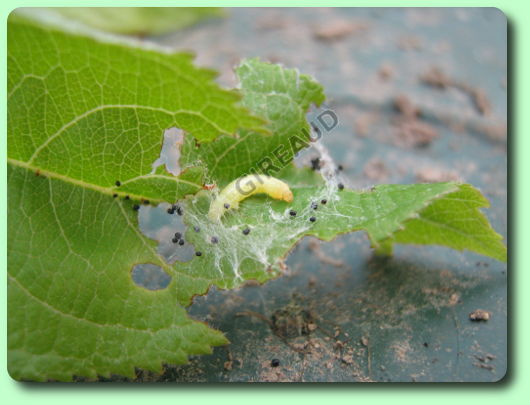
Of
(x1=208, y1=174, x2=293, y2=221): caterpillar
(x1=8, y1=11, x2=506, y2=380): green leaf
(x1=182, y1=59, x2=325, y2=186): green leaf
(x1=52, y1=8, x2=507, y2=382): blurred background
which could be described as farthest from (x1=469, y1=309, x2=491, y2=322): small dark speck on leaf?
(x1=182, y1=59, x2=325, y2=186): green leaf

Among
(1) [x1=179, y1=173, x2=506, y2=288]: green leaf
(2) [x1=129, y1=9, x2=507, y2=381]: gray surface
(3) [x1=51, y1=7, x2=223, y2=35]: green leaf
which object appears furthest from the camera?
(3) [x1=51, y1=7, x2=223, y2=35]: green leaf

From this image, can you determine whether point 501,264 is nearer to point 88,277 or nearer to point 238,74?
point 238,74

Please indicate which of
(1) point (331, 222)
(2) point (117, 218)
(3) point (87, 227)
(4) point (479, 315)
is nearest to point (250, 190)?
(1) point (331, 222)

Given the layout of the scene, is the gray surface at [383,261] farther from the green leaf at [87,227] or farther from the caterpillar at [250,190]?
the caterpillar at [250,190]

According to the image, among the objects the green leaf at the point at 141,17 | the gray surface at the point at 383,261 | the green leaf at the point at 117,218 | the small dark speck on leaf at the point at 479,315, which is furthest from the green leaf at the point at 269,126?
the green leaf at the point at 141,17

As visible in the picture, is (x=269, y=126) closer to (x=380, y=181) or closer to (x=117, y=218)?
(x=117, y=218)

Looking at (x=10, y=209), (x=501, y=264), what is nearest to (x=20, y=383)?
(x=10, y=209)

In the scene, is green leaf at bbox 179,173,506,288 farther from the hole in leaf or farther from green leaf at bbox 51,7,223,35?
green leaf at bbox 51,7,223,35
